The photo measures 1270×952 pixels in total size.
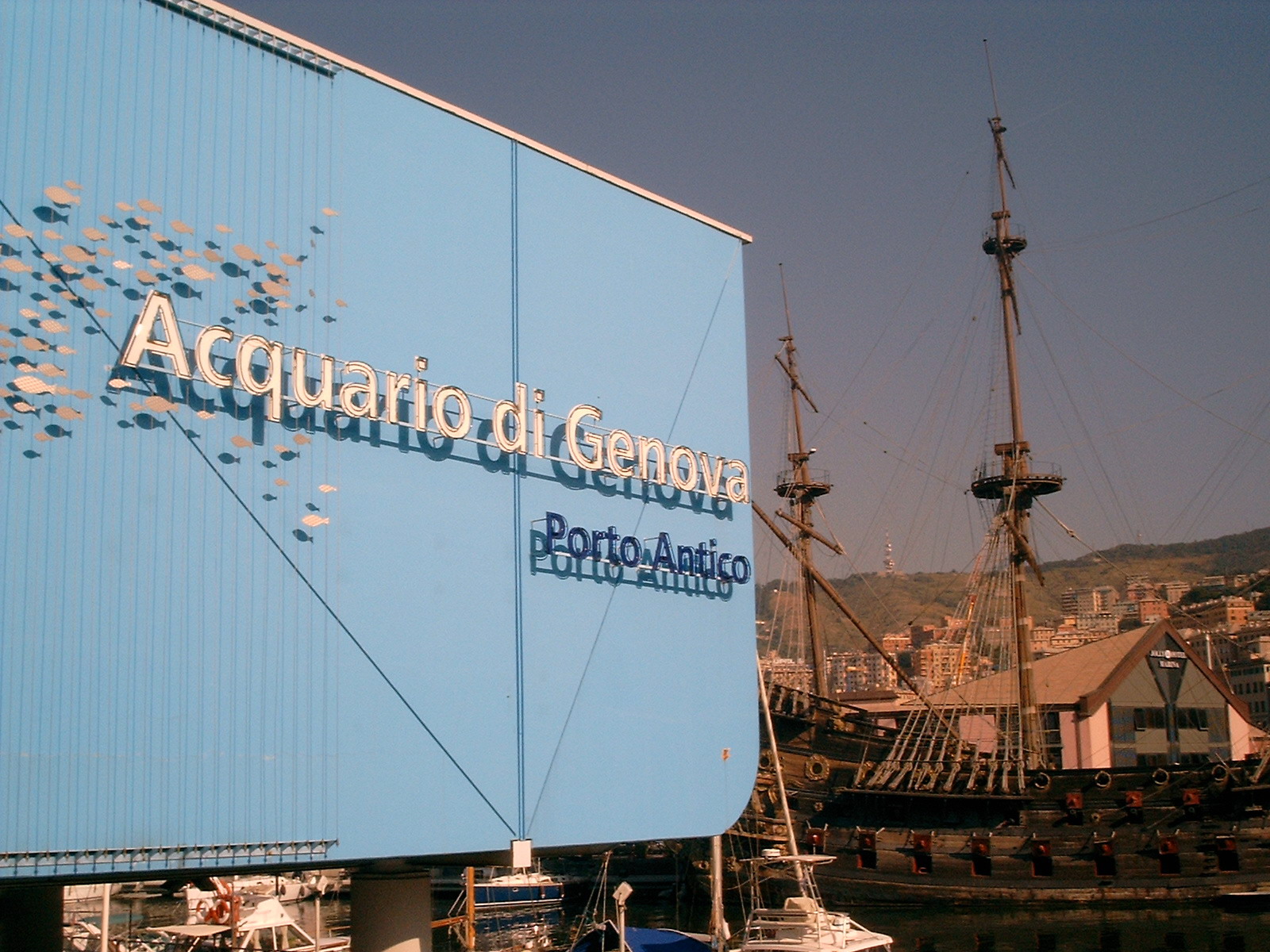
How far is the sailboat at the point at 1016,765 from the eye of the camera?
1634 inches

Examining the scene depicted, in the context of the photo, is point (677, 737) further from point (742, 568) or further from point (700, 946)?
point (700, 946)

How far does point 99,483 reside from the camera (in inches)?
475

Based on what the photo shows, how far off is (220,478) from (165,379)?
3.65 ft

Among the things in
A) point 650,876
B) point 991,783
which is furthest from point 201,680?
point 650,876

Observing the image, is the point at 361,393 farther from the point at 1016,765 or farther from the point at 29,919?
the point at 1016,765

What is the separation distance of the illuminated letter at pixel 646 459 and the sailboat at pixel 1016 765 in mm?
20511

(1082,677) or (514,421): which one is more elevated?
(514,421)

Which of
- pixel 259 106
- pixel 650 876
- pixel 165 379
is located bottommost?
pixel 650 876

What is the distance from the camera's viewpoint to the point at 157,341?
12.5 metres

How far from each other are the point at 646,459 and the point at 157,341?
729 cm

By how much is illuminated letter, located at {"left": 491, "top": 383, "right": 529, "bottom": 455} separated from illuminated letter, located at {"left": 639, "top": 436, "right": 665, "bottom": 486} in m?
2.15

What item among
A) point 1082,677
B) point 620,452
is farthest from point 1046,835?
point 620,452

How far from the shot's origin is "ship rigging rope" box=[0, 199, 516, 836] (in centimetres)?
1208

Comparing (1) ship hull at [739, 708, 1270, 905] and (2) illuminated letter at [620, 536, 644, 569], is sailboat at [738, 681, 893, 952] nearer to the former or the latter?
(2) illuminated letter at [620, 536, 644, 569]
